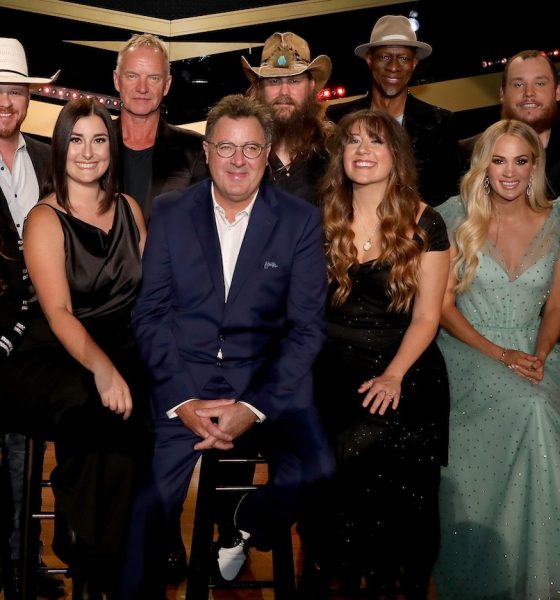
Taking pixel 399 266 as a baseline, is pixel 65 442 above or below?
below

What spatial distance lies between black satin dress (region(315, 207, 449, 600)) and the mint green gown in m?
0.26

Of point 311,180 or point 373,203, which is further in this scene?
point 311,180

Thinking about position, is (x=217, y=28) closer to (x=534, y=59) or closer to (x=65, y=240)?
(x=534, y=59)

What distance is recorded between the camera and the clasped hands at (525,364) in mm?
3121

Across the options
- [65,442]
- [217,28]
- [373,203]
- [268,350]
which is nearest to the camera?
[65,442]

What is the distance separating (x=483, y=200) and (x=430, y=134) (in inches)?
24.7

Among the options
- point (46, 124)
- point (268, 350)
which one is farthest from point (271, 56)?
point (46, 124)

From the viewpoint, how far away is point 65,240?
2.78 metres

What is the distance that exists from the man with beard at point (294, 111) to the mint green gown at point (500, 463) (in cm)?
79

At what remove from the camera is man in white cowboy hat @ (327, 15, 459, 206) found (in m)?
3.88

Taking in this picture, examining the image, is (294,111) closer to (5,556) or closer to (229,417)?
(229,417)

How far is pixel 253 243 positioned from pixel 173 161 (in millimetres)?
1043

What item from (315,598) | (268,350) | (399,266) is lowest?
(315,598)

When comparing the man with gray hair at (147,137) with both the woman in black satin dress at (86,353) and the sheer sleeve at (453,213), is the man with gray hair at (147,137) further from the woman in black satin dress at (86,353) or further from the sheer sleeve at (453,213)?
the sheer sleeve at (453,213)
